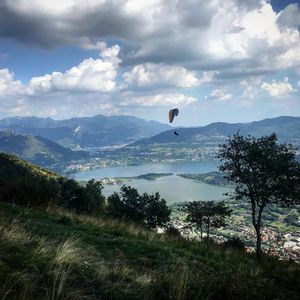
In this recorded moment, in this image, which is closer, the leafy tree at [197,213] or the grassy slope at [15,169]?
the leafy tree at [197,213]

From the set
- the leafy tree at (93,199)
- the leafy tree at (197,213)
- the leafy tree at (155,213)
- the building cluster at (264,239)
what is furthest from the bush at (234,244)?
the leafy tree at (93,199)

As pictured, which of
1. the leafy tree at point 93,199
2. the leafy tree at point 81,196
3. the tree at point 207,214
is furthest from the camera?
the leafy tree at point 81,196

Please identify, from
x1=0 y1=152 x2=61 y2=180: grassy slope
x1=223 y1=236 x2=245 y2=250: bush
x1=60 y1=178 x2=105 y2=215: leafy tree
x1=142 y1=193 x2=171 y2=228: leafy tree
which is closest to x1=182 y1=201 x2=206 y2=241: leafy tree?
x1=142 y1=193 x2=171 y2=228: leafy tree

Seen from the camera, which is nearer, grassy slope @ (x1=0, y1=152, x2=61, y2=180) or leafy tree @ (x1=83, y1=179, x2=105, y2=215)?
leafy tree @ (x1=83, y1=179, x2=105, y2=215)

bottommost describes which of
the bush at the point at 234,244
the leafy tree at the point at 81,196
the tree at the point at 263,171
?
the leafy tree at the point at 81,196

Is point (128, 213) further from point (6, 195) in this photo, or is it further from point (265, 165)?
point (6, 195)

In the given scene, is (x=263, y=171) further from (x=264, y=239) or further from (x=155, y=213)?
(x=264, y=239)

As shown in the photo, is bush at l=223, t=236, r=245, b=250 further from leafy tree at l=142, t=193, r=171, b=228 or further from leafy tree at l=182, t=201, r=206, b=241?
leafy tree at l=142, t=193, r=171, b=228

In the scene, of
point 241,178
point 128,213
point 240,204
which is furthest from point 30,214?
point 240,204

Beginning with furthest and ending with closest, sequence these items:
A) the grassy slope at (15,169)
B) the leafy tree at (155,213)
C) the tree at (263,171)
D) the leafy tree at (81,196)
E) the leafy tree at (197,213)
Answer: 1. the grassy slope at (15,169)
2. the leafy tree at (81,196)
3. the leafy tree at (155,213)
4. the leafy tree at (197,213)
5. the tree at (263,171)

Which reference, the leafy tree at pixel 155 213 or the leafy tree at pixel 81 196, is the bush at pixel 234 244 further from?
the leafy tree at pixel 81 196
